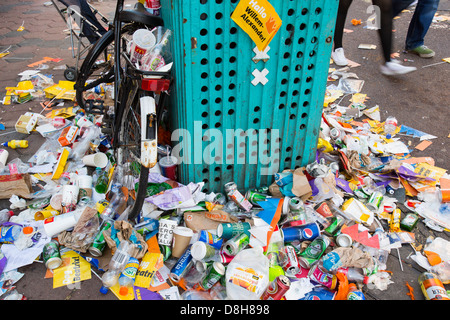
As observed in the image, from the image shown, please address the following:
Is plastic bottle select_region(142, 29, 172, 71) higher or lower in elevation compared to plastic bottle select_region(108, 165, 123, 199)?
higher

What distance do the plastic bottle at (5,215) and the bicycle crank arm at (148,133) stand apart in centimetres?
121

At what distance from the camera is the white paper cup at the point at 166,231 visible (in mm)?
2137

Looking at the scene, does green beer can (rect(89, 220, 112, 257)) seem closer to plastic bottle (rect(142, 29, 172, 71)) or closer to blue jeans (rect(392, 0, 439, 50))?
plastic bottle (rect(142, 29, 172, 71))

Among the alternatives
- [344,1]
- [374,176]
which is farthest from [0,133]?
[344,1]

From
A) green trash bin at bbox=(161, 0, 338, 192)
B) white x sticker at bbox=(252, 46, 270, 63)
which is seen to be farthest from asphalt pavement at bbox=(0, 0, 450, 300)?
white x sticker at bbox=(252, 46, 270, 63)

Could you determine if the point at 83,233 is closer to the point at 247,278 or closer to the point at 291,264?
the point at 247,278

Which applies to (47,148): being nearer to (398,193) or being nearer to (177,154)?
(177,154)

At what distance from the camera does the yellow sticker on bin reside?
1837 millimetres

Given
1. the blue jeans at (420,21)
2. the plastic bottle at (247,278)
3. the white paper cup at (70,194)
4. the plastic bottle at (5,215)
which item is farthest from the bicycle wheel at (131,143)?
the blue jeans at (420,21)

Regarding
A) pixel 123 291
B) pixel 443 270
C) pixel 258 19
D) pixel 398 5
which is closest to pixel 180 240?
pixel 123 291

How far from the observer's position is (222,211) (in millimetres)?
2299

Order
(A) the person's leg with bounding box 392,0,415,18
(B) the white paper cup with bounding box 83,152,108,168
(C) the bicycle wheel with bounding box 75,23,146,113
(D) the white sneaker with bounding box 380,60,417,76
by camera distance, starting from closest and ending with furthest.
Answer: (C) the bicycle wheel with bounding box 75,23,146,113, (B) the white paper cup with bounding box 83,152,108,168, (A) the person's leg with bounding box 392,0,415,18, (D) the white sneaker with bounding box 380,60,417,76

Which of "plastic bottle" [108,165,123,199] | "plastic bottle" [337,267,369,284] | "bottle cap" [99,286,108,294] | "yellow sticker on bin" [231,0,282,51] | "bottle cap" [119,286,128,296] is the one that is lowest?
"bottle cap" [119,286,128,296]

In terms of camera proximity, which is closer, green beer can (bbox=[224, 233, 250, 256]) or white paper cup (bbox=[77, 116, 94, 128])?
green beer can (bbox=[224, 233, 250, 256])
